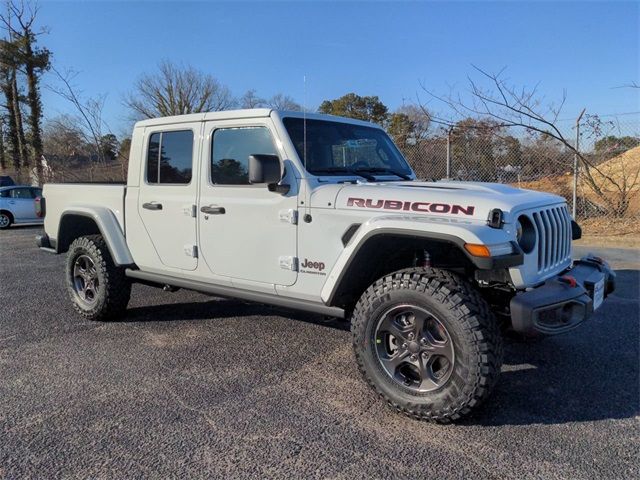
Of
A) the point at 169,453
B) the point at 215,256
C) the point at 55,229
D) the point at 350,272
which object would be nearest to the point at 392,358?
the point at 350,272

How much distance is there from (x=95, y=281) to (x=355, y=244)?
125 inches

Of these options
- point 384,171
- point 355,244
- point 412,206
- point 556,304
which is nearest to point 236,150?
point 384,171

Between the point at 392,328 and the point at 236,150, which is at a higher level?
the point at 236,150

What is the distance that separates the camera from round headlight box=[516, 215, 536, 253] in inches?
123

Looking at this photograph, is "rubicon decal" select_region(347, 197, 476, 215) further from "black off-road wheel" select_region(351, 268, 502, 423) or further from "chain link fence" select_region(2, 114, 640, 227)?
"chain link fence" select_region(2, 114, 640, 227)

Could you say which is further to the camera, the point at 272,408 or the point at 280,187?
the point at 280,187

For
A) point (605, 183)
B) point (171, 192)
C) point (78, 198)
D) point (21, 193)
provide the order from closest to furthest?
point (171, 192) < point (78, 198) < point (605, 183) < point (21, 193)

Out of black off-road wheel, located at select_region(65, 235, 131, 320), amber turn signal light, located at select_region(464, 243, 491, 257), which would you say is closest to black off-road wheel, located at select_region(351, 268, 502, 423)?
amber turn signal light, located at select_region(464, 243, 491, 257)

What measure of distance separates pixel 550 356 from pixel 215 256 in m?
2.79

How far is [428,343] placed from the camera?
3100mm

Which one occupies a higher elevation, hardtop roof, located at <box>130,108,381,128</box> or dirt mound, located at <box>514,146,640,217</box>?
hardtop roof, located at <box>130,108,381,128</box>

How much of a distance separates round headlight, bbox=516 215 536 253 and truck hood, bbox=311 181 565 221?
0.29 ft

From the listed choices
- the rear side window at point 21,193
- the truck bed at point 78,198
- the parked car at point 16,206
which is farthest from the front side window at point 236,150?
the rear side window at point 21,193

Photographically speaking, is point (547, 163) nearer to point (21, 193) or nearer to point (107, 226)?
point (107, 226)
